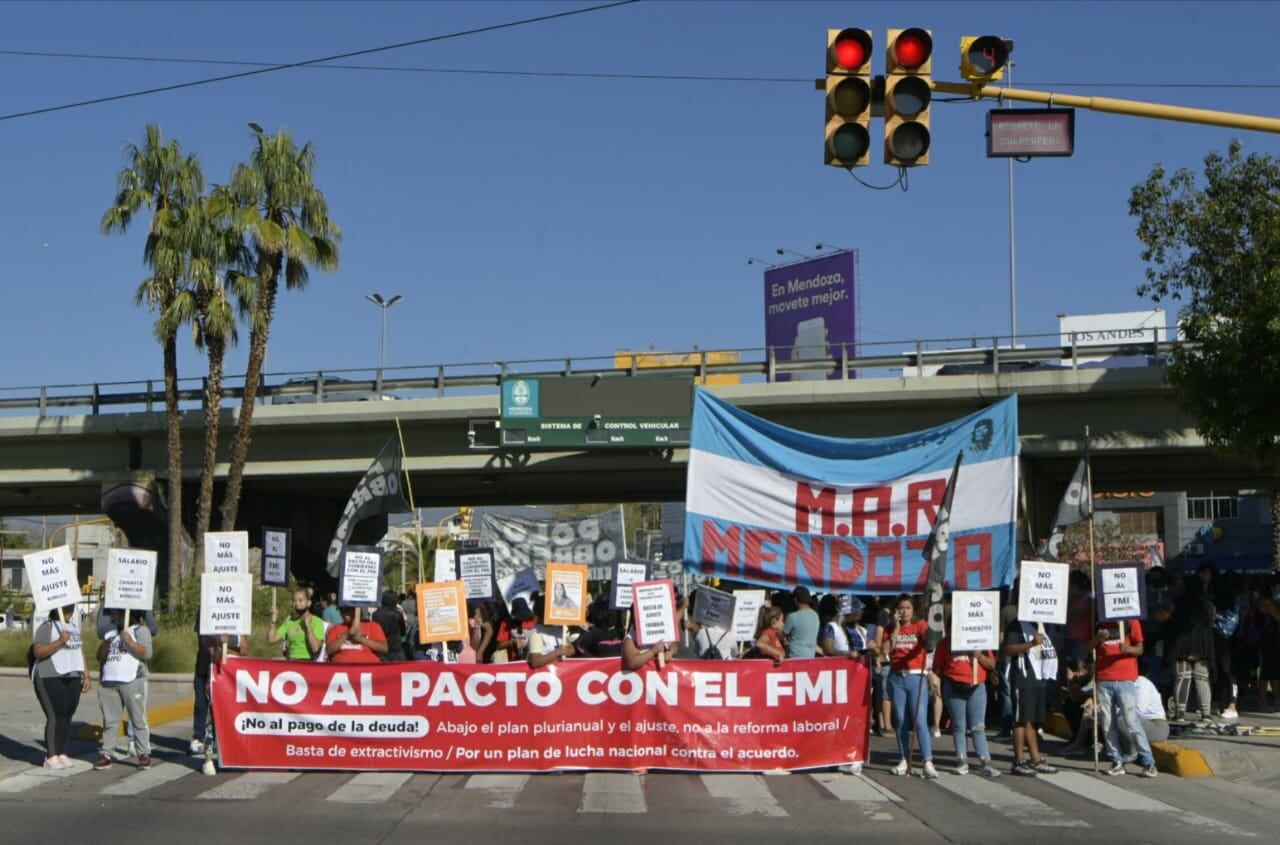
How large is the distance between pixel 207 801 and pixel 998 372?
22.5 metres

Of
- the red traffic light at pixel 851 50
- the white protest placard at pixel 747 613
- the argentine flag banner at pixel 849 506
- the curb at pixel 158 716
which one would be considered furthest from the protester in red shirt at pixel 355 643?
the red traffic light at pixel 851 50

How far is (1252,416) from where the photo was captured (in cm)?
1834

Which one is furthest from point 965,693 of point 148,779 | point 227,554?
point 148,779

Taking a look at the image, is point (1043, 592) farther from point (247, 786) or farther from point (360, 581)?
point (247, 786)

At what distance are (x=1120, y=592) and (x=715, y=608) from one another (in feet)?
14.5

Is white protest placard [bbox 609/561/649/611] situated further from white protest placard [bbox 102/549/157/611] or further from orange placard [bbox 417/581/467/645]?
white protest placard [bbox 102/549/157/611]

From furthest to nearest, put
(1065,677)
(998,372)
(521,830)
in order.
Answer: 1. (998,372)
2. (1065,677)
3. (521,830)

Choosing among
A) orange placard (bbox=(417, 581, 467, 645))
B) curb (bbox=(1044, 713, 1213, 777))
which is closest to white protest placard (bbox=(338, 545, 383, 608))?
orange placard (bbox=(417, 581, 467, 645))

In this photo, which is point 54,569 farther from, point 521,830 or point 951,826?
point 951,826

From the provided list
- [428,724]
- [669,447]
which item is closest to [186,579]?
[669,447]

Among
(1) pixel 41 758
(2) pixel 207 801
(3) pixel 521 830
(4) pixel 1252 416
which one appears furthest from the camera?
(4) pixel 1252 416

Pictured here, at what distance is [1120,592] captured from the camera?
13.0 metres

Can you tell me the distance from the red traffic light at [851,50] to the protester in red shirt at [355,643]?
22.8 ft

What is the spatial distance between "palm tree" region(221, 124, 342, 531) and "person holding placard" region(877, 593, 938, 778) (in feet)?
76.5
